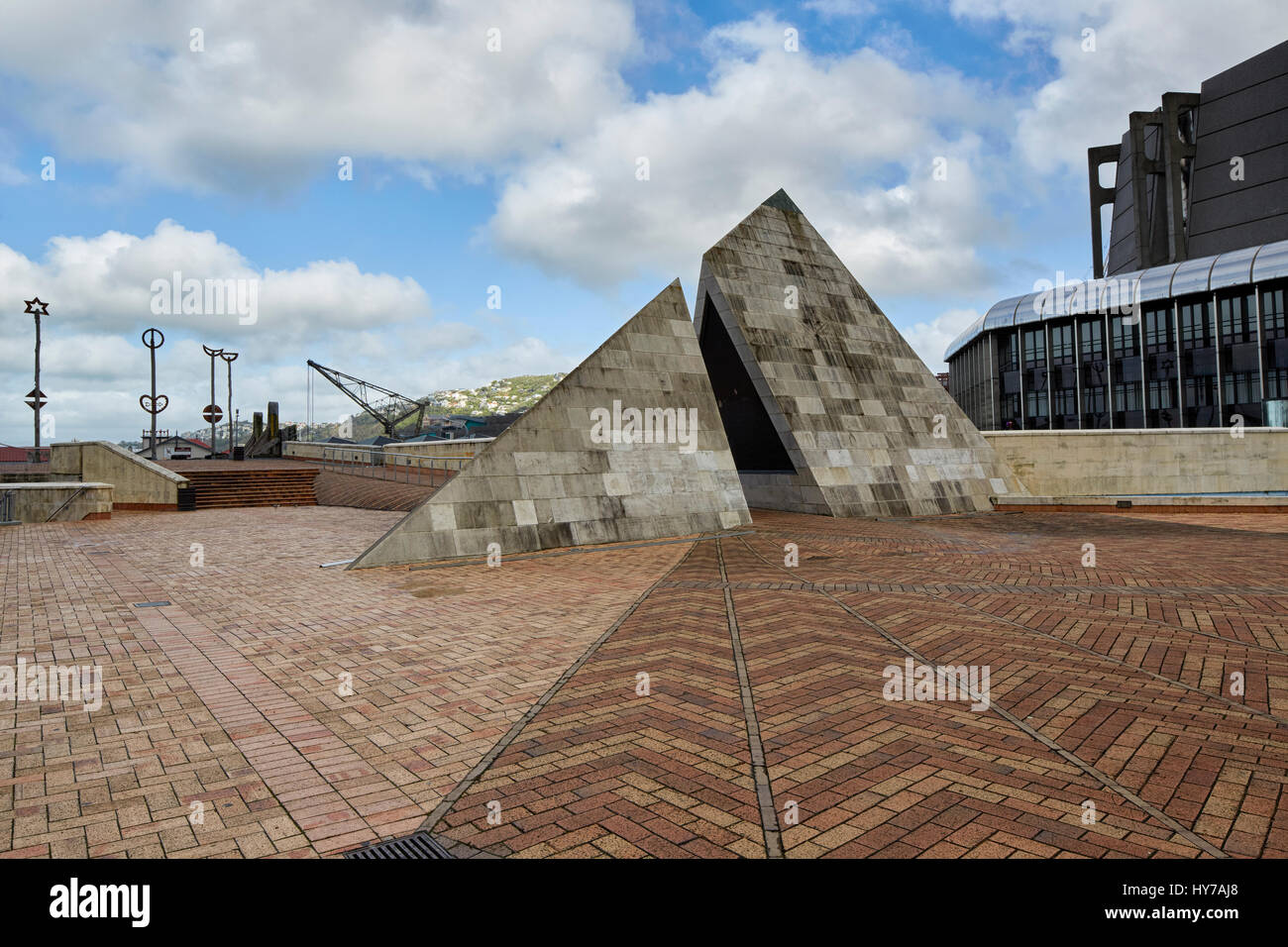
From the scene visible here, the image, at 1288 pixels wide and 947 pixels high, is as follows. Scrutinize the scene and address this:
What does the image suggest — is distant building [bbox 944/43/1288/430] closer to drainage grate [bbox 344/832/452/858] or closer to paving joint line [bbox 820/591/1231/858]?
paving joint line [bbox 820/591/1231/858]

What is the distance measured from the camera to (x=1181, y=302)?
155 ft

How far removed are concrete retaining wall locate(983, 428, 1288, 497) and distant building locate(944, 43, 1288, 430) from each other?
1108 inches

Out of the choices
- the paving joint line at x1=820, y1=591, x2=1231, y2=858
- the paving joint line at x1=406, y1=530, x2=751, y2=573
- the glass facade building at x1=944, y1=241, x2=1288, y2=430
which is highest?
the glass facade building at x1=944, y1=241, x2=1288, y2=430

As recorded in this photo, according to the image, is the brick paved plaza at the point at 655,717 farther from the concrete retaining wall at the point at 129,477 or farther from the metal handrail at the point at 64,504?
the concrete retaining wall at the point at 129,477

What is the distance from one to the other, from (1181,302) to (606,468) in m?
50.5

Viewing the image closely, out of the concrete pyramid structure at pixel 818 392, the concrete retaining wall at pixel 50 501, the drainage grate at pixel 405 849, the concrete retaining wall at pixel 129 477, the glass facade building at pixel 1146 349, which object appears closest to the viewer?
the drainage grate at pixel 405 849

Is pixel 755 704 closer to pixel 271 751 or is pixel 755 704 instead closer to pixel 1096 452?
pixel 271 751

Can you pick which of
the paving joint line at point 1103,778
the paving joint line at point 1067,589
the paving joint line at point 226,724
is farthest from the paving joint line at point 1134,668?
the paving joint line at point 226,724

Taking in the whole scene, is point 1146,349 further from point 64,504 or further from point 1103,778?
point 64,504

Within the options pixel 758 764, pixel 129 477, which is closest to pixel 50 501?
pixel 129 477

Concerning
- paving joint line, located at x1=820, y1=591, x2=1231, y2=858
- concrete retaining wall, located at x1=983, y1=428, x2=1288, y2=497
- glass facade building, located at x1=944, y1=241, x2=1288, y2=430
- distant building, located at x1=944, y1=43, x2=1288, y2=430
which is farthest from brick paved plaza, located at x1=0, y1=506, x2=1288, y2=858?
distant building, located at x1=944, y1=43, x2=1288, y2=430

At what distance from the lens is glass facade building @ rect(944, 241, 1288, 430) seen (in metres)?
44.4

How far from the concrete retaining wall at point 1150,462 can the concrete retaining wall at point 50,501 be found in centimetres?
2608

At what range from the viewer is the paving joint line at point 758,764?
9.99ft
